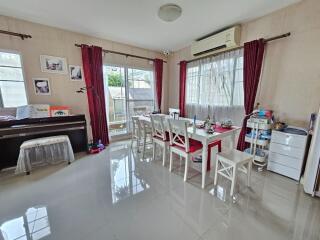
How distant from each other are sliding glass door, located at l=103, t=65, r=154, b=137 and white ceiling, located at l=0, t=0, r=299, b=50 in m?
0.93

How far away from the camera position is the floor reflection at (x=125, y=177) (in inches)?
73.7

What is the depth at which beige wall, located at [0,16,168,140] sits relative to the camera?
255cm

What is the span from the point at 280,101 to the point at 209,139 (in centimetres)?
161

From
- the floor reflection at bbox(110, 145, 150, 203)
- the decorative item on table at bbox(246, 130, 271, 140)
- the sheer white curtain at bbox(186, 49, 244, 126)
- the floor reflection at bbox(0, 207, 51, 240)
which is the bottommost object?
the floor reflection at bbox(0, 207, 51, 240)

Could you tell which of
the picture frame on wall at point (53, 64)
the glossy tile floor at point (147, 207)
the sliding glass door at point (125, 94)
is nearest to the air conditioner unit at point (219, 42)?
the sliding glass door at point (125, 94)

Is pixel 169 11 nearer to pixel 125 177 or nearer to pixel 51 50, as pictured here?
pixel 51 50

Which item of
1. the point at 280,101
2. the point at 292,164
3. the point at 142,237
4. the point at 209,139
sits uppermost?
the point at 280,101

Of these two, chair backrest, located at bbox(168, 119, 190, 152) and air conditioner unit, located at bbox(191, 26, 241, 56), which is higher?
air conditioner unit, located at bbox(191, 26, 241, 56)

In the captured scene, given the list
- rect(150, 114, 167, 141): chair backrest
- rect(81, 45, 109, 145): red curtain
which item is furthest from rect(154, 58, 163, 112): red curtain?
rect(150, 114, 167, 141): chair backrest

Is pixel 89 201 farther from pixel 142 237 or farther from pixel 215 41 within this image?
pixel 215 41

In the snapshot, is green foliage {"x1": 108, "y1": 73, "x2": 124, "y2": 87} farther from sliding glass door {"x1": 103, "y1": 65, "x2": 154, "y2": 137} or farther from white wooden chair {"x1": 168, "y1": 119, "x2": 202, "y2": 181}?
white wooden chair {"x1": 168, "y1": 119, "x2": 202, "y2": 181}

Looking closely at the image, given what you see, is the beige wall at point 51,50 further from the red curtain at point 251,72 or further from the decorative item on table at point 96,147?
the red curtain at point 251,72

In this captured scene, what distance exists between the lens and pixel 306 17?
210 cm

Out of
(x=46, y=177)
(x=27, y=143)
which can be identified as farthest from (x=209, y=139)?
(x=27, y=143)
